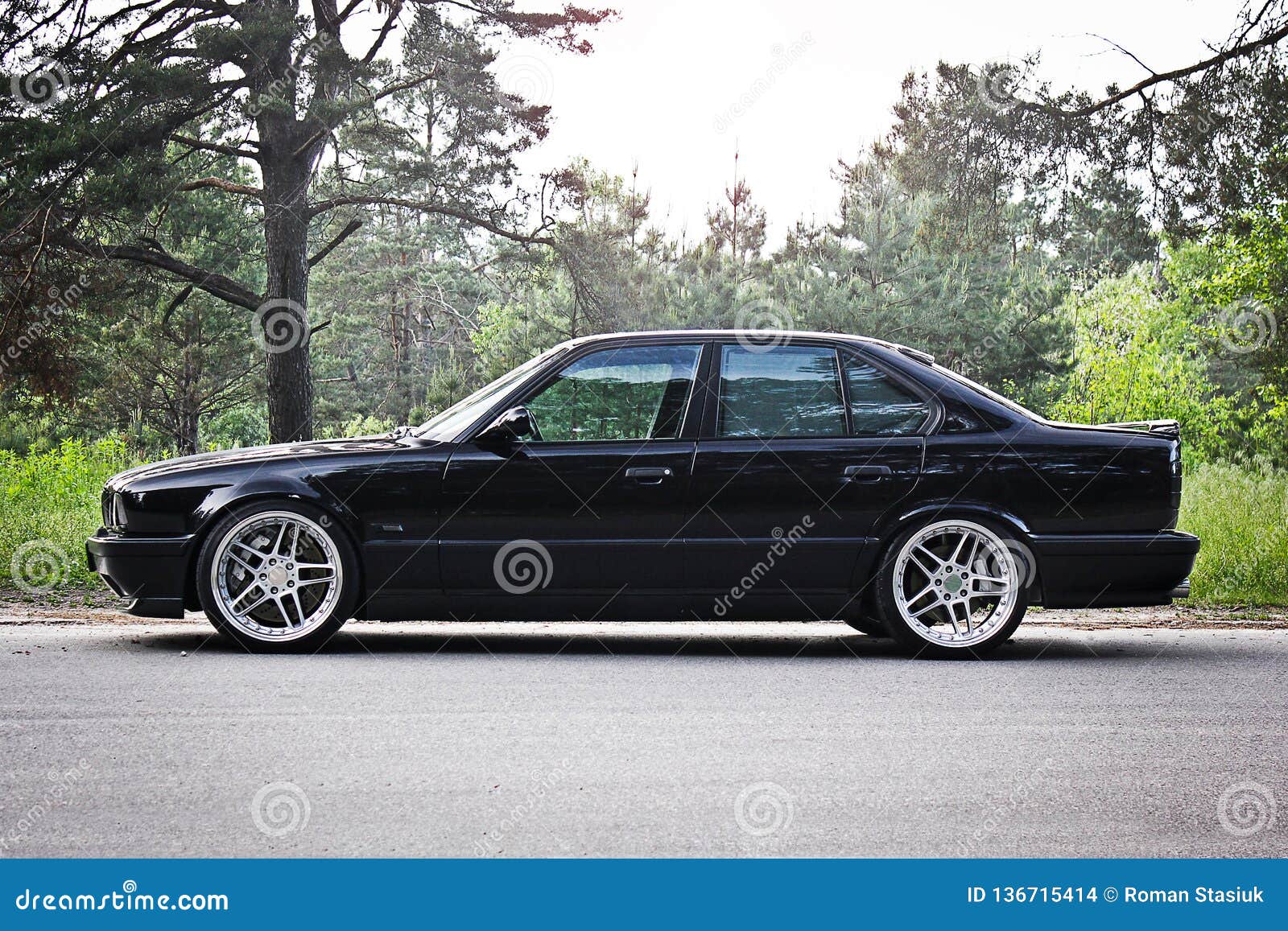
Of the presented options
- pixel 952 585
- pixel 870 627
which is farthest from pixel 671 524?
pixel 870 627

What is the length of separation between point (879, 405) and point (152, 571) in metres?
4.04

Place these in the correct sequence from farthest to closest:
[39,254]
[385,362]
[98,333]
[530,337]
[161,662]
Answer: [385,362] < [98,333] < [530,337] < [39,254] < [161,662]

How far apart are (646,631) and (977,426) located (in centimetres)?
251

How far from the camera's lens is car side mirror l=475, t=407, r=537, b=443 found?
7297 millimetres

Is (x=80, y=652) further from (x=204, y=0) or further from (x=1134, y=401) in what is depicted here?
(x=1134, y=401)

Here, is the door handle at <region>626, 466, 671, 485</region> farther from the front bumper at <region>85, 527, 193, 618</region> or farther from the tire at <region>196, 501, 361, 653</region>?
the front bumper at <region>85, 527, 193, 618</region>

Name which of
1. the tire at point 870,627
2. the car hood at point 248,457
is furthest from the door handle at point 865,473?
the car hood at point 248,457

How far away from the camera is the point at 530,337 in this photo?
30.5 metres

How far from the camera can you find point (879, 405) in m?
7.52

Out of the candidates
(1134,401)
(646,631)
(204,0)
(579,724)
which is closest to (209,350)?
(204,0)

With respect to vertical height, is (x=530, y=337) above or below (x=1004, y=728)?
above

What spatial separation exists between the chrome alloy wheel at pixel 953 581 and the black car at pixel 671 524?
0.01 metres

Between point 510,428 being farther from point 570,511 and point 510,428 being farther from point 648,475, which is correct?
point 648,475

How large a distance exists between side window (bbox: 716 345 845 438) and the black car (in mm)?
16
